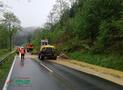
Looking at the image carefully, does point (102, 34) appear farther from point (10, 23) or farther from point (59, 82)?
point (10, 23)

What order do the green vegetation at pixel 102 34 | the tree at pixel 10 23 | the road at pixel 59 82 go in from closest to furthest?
the road at pixel 59 82 < the green vegetation at pixel 102 34 < the tree at pixel 10 23

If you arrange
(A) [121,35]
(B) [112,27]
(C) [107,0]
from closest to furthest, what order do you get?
(A) [121,35], (B) [112,27], (C) [107,0]

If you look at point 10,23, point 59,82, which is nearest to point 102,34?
point 59,82

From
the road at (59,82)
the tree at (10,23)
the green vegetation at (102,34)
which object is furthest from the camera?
the tree at (10,23)

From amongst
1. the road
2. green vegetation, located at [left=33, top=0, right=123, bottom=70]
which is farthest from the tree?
the road

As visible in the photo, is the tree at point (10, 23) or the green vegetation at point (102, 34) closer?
the green vegetation at point (102, 34)

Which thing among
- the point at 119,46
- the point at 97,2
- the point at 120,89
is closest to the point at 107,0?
the point at 97,2

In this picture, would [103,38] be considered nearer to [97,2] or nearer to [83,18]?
[97,2]

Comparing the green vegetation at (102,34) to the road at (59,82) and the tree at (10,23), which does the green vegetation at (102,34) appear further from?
the tree at (10,23)

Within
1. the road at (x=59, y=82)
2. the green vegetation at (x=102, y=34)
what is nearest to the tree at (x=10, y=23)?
the green vegetation at (x=102, y=34)

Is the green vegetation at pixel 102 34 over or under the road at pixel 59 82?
over

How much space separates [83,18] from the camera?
4381 cm

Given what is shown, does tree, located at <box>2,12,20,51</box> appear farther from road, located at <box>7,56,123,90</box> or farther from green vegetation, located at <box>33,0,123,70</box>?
road, located at <box>7,56,123,90</box>

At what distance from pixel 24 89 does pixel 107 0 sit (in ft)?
83.6
